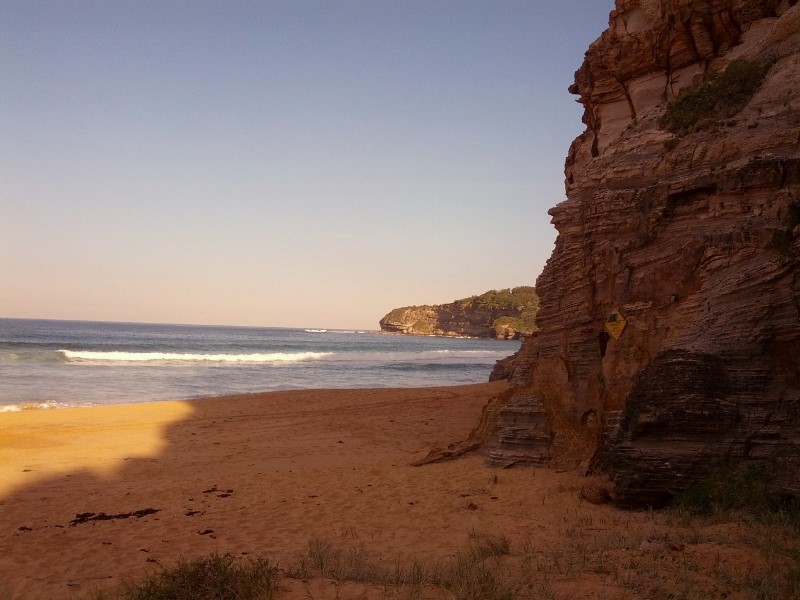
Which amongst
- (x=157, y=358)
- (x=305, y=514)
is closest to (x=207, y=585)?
(x=305, y=514)

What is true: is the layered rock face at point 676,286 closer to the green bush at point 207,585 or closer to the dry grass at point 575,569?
the dry grass at point 575,569

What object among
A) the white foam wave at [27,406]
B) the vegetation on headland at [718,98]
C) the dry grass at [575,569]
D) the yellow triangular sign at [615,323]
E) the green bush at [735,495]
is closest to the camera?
the dry grass at [575,569]

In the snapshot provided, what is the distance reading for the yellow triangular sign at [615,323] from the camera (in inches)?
367

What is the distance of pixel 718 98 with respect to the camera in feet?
32.9

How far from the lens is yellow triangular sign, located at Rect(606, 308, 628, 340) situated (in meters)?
9.33

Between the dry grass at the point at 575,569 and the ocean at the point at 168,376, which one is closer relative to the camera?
the dry grass at the point at 575,569

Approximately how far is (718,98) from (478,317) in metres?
119

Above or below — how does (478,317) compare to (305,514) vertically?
above

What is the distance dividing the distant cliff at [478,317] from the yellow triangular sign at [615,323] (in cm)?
9453

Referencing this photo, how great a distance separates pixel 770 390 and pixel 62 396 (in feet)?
75.6

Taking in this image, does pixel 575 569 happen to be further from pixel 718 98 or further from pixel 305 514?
pixel 718 98

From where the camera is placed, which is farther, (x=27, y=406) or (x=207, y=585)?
(x=27, y=406)

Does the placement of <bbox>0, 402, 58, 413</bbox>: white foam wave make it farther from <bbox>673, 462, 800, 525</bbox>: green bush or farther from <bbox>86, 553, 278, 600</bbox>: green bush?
<bbox>673, 462, 800, 525</bbox>: green bush

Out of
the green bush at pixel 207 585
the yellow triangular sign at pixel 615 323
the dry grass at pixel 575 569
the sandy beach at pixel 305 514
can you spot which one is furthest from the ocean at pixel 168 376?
the yellow triangular sign at pixel 615 323
